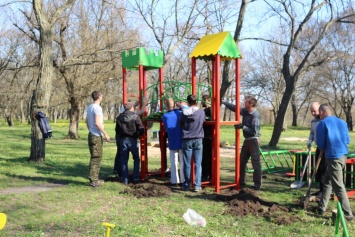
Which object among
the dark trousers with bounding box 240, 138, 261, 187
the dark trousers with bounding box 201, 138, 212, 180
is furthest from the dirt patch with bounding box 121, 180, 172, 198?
the dark trousers with bounding box 240, 138, 261, 187

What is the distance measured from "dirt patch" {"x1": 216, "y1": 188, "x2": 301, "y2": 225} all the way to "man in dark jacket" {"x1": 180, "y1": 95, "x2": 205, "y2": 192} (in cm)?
108

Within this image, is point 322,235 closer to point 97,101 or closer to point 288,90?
point 97,101

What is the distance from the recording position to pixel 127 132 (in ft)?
29.1

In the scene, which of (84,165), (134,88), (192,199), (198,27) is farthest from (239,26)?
(134,88)

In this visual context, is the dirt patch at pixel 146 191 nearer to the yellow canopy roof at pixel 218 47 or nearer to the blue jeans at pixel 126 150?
the blue jeans at pixel 126 150

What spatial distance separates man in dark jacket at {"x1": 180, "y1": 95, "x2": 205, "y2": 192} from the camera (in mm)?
8055

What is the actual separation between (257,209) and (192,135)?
2101mm

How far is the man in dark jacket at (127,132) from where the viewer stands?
29.1 feet

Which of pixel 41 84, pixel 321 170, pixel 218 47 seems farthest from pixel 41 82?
pixel 321 170

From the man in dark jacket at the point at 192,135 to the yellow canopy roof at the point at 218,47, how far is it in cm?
95

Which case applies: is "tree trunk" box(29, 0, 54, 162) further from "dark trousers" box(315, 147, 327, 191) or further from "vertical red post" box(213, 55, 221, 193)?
"dark trousers" box(315, 147, 327, 191)

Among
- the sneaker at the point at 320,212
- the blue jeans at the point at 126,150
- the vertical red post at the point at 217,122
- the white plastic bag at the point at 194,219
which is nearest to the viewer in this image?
the white plastic bag at the point at 194,219

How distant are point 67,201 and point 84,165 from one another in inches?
192

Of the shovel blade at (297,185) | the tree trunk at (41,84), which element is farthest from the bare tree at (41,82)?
the shovel blade at (297,185)
